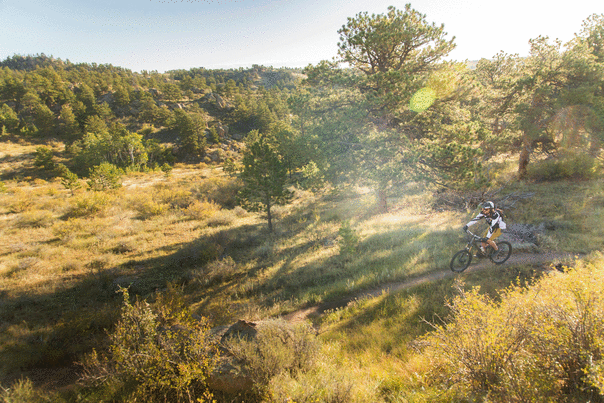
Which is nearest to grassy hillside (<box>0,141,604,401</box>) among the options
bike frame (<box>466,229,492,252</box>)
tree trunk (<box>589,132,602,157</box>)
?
bike frame (<box>466,229,492,252</box>)

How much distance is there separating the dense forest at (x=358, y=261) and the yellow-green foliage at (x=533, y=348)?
0.09ft

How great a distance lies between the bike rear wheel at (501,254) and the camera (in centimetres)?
797

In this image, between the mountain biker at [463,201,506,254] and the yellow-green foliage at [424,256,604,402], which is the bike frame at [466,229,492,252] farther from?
the yellow-green foliage at [424,256,604,402]

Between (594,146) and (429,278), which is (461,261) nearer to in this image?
(429,278)

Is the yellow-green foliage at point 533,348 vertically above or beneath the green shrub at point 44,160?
beneath

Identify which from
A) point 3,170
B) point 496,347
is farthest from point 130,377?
point 3,170

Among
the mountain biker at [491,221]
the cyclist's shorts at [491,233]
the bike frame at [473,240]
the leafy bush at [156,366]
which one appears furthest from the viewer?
the bike frame at [473,240]

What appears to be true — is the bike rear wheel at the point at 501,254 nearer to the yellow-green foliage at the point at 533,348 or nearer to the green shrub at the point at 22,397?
the yellow-green foliage at the point at 533,348

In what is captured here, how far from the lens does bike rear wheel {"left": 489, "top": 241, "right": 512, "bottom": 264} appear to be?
7973 mm

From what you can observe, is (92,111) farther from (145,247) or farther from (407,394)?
(407,394)

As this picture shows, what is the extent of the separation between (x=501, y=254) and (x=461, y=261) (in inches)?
54.1

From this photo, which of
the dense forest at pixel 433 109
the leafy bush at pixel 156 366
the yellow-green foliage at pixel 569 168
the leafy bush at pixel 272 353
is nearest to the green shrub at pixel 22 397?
the leafy bush at pixel 156 366

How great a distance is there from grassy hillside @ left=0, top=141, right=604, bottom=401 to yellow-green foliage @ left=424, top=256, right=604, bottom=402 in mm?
719

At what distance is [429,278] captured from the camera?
26.7 feet
